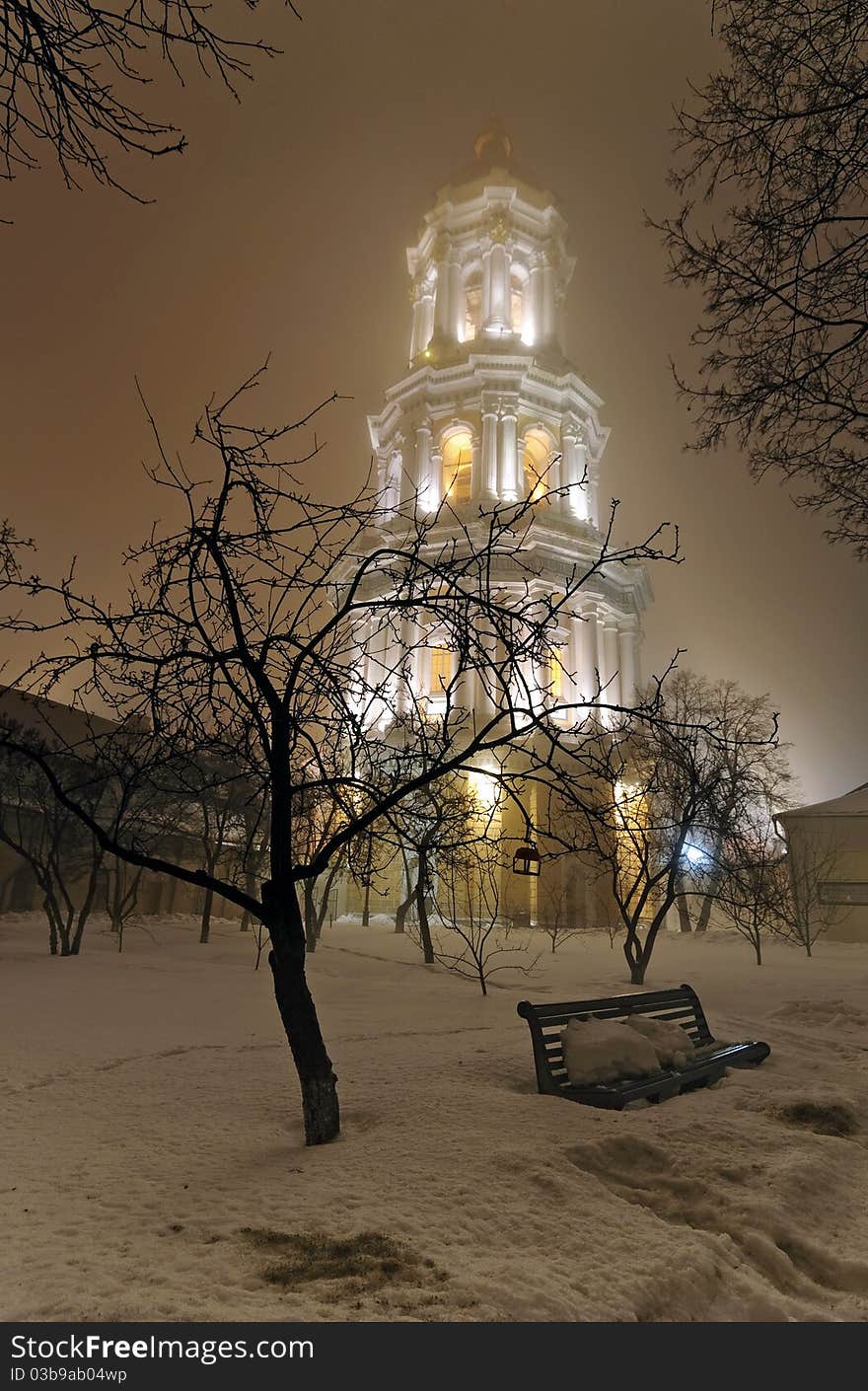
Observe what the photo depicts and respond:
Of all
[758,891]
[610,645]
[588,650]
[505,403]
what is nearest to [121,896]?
[758,891]

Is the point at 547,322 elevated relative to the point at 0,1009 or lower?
elevated

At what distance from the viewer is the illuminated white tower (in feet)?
160

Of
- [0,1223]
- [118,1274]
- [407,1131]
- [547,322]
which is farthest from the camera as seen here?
[547,322]

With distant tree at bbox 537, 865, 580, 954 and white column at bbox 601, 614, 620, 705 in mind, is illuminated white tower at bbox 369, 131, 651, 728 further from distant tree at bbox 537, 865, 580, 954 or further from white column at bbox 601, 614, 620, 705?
distant tree at bbox 537, 865, 580, 954

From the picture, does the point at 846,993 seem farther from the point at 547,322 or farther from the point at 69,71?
the point at 547,322

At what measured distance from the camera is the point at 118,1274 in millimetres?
3428

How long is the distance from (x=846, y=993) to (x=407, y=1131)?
12904 mm

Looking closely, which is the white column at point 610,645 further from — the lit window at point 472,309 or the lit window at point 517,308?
the lit window at point 472,309

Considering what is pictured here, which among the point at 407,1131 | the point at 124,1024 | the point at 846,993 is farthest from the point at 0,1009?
the point at 846,993

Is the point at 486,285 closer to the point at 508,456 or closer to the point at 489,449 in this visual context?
the point at 489,449

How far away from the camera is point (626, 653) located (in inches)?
2039

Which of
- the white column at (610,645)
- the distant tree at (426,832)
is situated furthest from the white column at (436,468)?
the distant tree at (426,832)

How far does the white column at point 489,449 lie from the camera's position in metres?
50.8

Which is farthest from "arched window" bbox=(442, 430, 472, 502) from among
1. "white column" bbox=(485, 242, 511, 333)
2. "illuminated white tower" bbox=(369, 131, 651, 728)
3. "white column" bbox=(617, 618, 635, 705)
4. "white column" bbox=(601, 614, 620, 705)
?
"white column" bbox=(617, 618, 635, 705)
